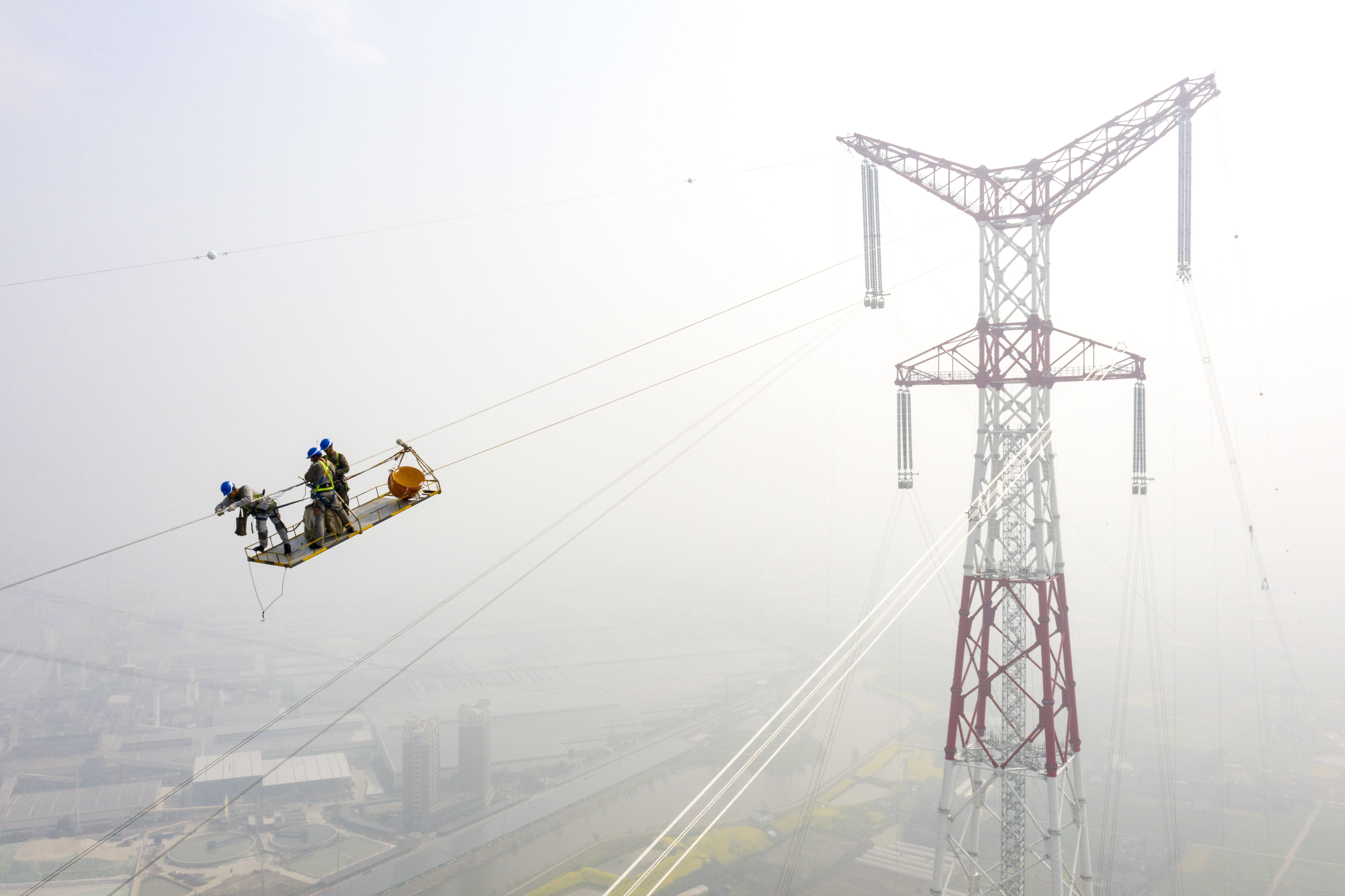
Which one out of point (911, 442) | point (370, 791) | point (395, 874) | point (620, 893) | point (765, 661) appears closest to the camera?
point (911, 442)

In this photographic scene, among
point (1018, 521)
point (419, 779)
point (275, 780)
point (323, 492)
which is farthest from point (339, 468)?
point (275, 780)

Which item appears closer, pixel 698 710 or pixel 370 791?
pixel 370 791

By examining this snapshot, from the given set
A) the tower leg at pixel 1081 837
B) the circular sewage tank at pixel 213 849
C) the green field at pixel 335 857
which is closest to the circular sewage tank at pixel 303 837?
the green field at pixel 335 857

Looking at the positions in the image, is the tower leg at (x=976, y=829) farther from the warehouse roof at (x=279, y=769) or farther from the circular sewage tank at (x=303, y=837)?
the warehouse roof at (x=279, y=769)

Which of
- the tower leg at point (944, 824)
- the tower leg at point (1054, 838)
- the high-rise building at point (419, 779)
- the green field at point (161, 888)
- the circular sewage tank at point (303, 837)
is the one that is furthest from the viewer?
the high-rise building at point (419, 779)

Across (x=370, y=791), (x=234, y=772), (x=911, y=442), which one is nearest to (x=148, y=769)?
(x=234, y=772)

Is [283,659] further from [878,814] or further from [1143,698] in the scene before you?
[1143,698]
